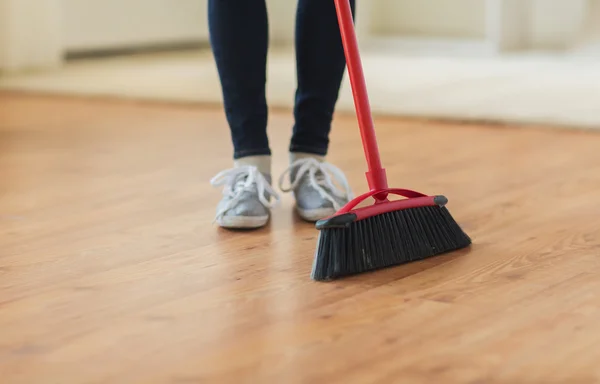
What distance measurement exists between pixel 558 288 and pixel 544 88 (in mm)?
1851

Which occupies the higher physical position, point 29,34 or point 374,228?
point 29,34

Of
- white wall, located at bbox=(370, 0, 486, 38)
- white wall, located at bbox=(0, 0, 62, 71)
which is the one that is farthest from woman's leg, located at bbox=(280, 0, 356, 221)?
white wall, located at bbox=(370, 0, 486, 38)

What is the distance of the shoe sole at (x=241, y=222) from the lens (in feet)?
4.33

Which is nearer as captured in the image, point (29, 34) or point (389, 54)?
point (29, 34)

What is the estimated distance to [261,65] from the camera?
4.52ft

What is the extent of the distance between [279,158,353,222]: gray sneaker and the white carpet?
0.99m

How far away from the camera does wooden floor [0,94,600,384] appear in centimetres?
83

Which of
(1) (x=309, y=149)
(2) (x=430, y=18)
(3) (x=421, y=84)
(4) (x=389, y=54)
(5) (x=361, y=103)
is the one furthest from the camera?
(2) (x=430, y=18)

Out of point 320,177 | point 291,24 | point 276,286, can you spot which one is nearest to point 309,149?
point 320,177

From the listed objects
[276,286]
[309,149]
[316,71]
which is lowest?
[276,286]

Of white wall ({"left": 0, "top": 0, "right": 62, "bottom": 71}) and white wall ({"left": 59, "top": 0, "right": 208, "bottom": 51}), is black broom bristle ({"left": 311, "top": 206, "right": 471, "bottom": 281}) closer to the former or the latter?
white wall ({"left": 0, "top": 0, "right": 62, "bottom": 71})

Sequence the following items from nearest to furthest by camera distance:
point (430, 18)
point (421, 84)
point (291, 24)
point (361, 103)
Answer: point (361, 103) → point (421, 84) → point (430, 18) → point (291, 24)

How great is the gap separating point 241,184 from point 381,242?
→ 33cm

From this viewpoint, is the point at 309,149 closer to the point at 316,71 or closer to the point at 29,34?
the point at 316,71
